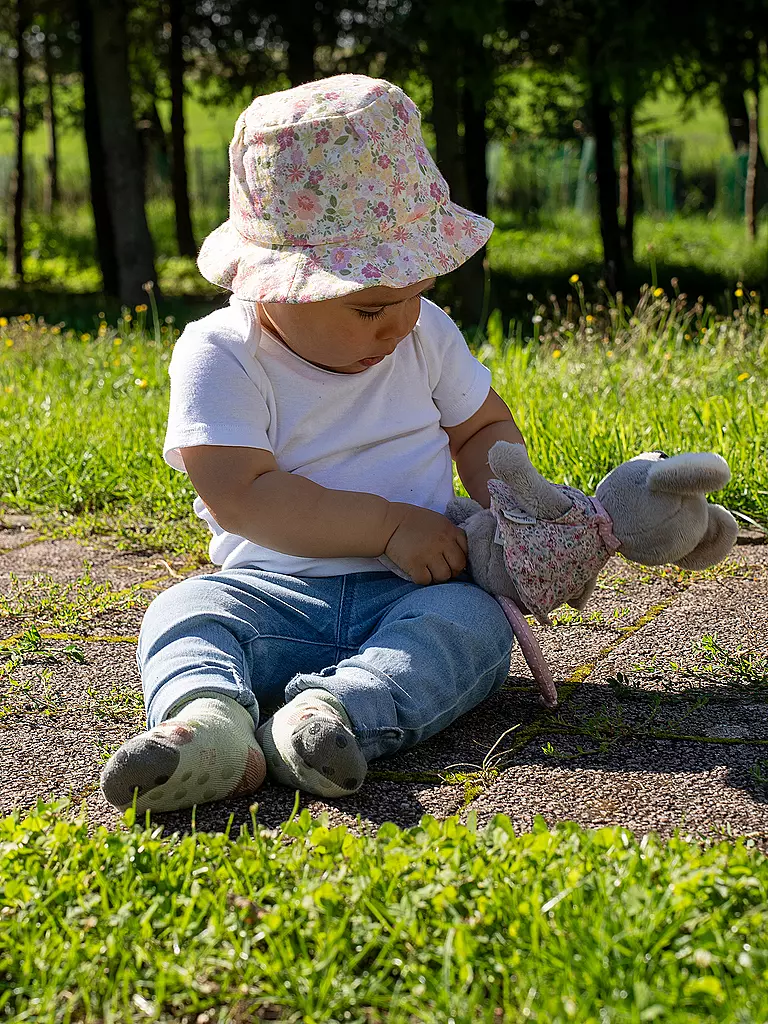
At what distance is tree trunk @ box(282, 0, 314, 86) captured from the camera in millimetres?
11812

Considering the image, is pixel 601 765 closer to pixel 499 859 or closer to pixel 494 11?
pixel 499 859

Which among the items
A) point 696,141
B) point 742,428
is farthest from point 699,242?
point 742,428

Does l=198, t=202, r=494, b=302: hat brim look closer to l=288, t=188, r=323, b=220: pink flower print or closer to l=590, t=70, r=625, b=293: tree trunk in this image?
l=288, t=188, r=323, b=220: pink flower print

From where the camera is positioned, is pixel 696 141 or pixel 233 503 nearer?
pixel 233 503

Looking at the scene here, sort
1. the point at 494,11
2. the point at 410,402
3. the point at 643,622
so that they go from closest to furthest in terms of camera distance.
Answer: the point at 410,402 → the point at 643,622 → the point at 494,11

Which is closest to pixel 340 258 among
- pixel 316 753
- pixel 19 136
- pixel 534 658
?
pixel 534 658

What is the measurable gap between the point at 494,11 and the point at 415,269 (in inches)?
296

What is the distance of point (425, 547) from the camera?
90.8 inches

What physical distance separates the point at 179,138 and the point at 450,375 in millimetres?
13826

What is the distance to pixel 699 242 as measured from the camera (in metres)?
16.9

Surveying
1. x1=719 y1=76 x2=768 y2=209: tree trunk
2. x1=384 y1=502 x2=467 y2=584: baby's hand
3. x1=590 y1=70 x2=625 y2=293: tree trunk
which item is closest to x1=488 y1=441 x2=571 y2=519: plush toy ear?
x1=384 y1=502 x2=467 y2=584: baby's hand

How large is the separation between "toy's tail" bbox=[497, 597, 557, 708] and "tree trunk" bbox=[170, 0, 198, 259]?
12.2m

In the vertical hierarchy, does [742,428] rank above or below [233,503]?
below

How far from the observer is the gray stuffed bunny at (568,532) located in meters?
2.20
